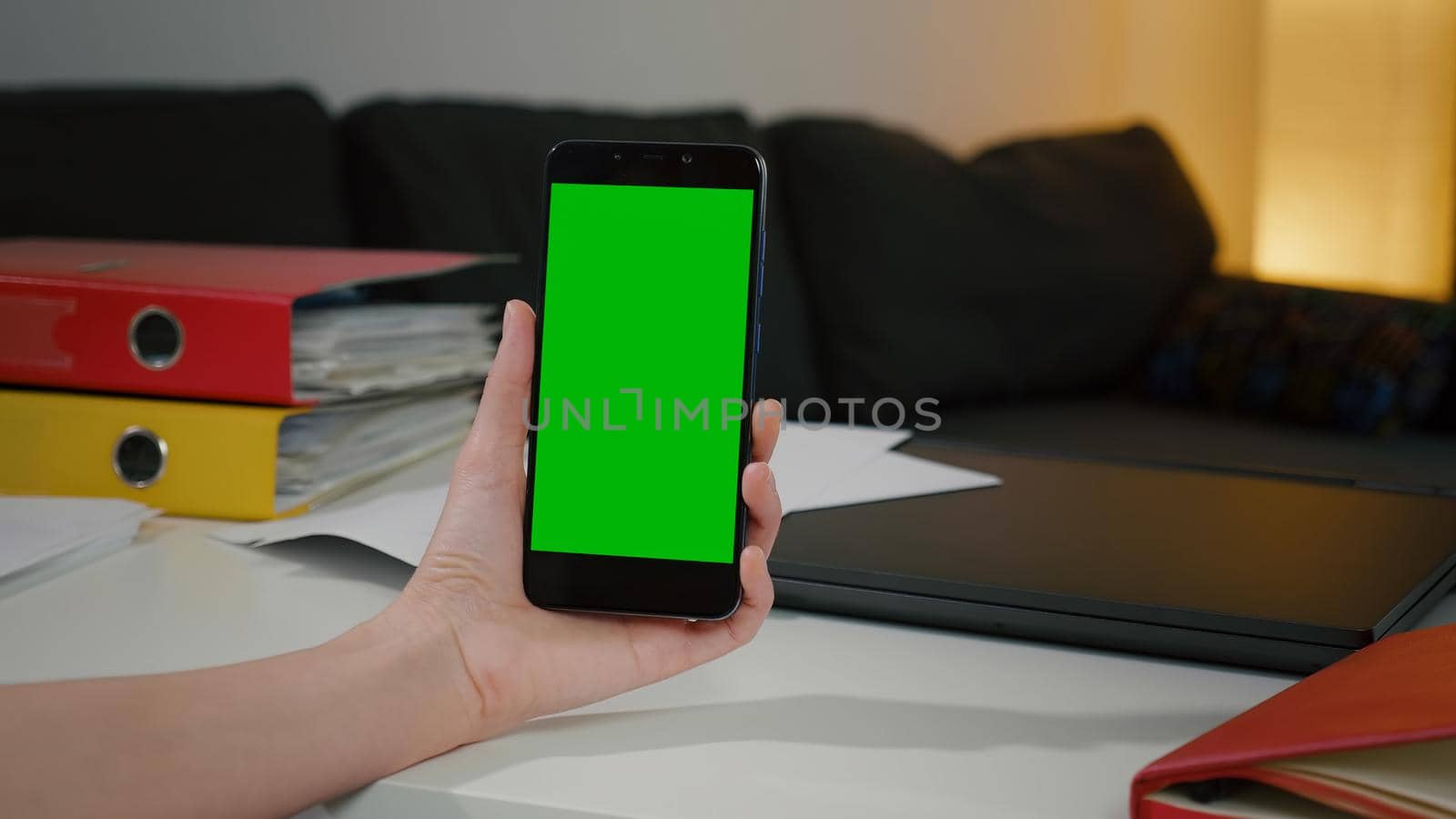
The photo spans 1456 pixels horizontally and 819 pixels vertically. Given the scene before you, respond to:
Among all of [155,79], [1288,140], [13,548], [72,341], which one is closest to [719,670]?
[13,548]

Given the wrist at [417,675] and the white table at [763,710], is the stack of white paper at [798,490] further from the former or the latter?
the wrist at [417,675]

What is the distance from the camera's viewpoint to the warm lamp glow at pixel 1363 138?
3.01 metres

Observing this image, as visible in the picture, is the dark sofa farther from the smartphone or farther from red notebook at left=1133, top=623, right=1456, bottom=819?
red notebook at left=1133, top=623, right=1456, bottom=819

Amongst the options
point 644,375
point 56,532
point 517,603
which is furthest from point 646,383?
point 56,532

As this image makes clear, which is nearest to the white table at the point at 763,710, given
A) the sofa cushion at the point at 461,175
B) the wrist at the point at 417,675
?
the wrist at the point at 417,675

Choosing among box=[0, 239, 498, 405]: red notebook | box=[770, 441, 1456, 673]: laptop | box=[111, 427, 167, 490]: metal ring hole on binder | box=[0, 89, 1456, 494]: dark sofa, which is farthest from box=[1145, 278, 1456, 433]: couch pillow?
box=[111, 427, 167, 490]: metal ring hole on binder

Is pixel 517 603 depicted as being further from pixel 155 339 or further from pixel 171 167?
pixel 171 167

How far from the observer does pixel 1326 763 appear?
42 centimetres

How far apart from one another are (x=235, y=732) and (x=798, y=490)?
38 cm

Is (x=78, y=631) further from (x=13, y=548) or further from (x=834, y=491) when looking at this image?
(x=834, y=491)

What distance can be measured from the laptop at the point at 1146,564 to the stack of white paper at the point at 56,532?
1.21 ft

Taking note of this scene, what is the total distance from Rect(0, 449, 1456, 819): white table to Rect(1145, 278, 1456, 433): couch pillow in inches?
54.4

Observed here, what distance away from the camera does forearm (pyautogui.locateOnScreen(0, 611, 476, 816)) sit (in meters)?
0.44

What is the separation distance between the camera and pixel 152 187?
4.85 feet
